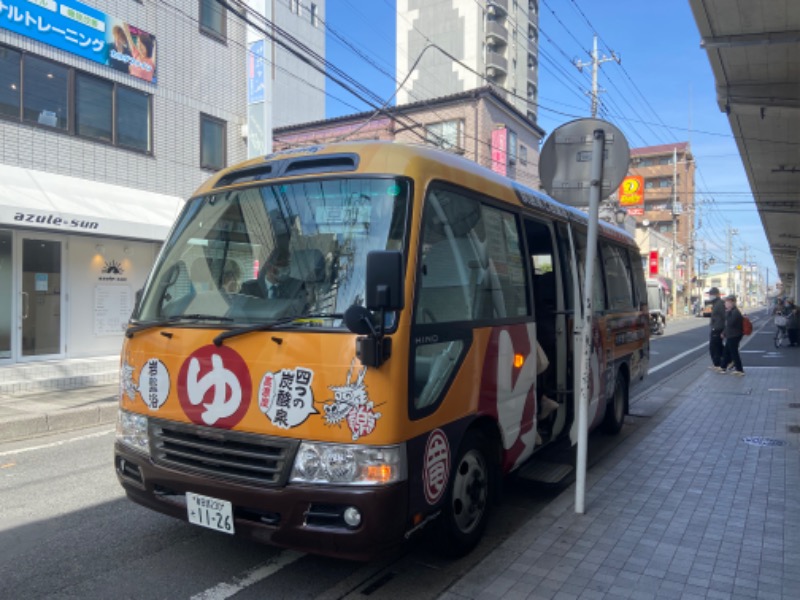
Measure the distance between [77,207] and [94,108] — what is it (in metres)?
2.63

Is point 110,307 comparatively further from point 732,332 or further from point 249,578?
point 732,332

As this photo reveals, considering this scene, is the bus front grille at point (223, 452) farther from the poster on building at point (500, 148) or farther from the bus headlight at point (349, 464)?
the poster on building at point (500, 148)

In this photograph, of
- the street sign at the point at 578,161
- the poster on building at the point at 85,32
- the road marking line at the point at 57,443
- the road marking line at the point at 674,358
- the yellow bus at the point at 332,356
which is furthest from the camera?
the road marking line at the point at 674,358

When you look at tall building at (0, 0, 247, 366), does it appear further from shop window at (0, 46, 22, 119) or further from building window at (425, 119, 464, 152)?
building window at (425, 119, 464, 152)

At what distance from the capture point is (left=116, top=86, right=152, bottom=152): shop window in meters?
12.2

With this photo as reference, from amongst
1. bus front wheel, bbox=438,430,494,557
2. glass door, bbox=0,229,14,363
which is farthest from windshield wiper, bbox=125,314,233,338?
glass door, bbox=0,229,14,363

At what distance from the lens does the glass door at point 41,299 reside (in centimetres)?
1062

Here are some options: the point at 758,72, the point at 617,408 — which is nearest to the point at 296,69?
the point at 758,72

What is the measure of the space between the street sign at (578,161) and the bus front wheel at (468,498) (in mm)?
2232

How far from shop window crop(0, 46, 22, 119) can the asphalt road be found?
7648 millimetres

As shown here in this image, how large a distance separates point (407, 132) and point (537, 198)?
83.4ft

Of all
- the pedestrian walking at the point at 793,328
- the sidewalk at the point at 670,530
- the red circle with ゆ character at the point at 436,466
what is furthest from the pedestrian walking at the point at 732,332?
the red circle with ゆ character at the point at 436,466

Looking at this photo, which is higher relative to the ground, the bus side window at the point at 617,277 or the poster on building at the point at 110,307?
the bus side window at the point at 617,277

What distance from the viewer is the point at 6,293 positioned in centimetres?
1033
